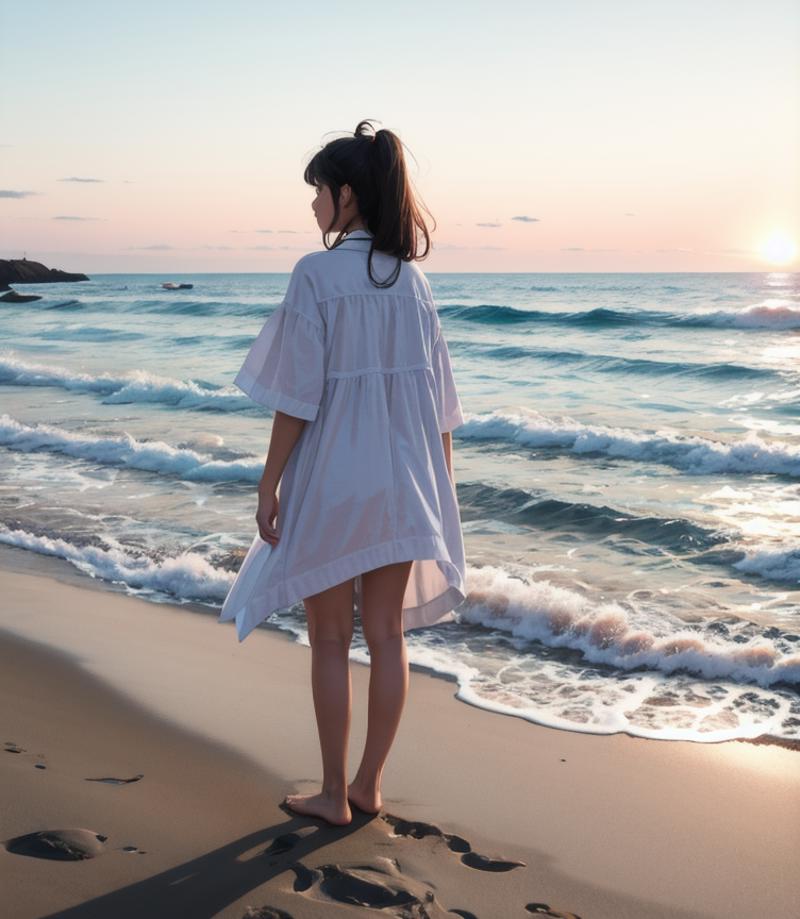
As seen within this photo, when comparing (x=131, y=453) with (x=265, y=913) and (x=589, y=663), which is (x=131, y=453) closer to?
(x=589, y=663)

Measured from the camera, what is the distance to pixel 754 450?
9.84m

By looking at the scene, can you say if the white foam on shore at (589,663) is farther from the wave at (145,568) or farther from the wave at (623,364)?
the wave at (623,364)

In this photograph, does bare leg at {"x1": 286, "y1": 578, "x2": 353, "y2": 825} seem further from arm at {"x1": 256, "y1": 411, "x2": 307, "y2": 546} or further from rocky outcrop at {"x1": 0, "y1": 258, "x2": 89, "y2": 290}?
rocky outcrop at {"x1": 0, "y1": 258, "x2": 89, "y2": 290}

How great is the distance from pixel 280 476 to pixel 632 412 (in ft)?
37.0

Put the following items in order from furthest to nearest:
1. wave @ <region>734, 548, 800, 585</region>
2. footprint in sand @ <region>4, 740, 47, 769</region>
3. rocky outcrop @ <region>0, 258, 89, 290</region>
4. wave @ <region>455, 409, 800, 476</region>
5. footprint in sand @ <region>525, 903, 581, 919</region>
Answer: rocky outcrop @ <region>0, 258, 89, 290</region> < wave @ <region>455, 409, 800, 476</region> < wave @ <region>734, 548, 800, 585</region> < footprint in sand @ <region>4, 740, 47, 769</region> < footprint in sand @ <region>525, 903, 581, 919</region>

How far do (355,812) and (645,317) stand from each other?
25.4m

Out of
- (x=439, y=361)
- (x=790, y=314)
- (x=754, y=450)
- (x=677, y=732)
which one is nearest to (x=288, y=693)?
(x=677, y=732)

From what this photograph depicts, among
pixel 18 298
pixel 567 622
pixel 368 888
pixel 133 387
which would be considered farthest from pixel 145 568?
pixel 18 298

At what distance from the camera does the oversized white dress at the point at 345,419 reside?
8.41 feet

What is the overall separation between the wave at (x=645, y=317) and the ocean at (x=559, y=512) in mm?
4711

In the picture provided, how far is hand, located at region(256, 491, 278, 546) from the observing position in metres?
2.64

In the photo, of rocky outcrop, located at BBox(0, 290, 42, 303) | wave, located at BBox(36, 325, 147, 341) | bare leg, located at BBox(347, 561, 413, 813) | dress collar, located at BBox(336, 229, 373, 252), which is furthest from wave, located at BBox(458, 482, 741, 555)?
rocky outcrop, located at BBox(0, 290, 42, 303)

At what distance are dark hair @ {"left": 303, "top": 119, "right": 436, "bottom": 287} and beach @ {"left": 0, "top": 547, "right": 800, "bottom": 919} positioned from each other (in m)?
1.51

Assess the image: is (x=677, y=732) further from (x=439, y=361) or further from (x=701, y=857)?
(x=439, y=361)
